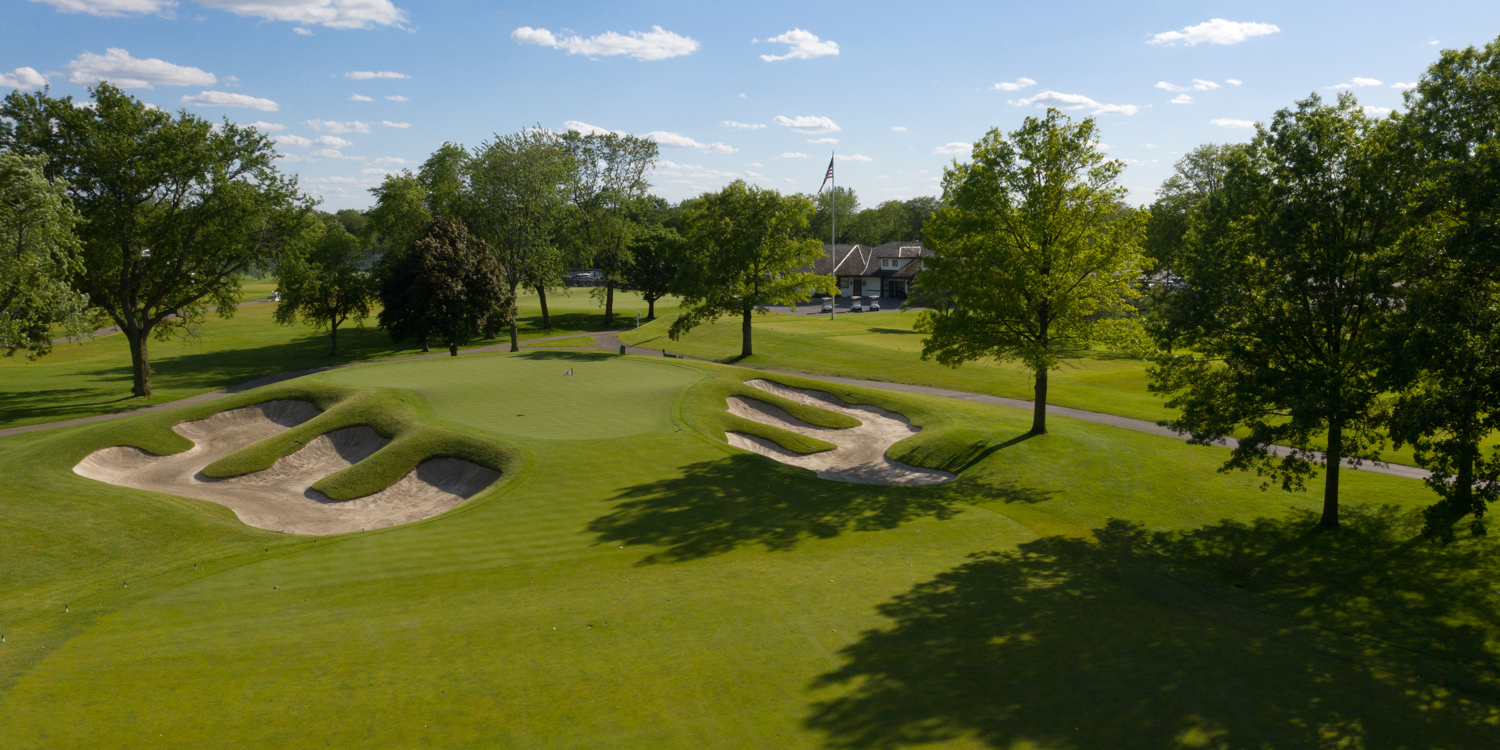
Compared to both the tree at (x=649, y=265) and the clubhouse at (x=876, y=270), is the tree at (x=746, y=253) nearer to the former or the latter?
the tree at (x=649, y=265)

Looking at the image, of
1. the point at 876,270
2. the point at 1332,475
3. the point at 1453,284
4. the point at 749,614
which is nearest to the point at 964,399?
the point at 1332,475

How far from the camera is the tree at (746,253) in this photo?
188 ft

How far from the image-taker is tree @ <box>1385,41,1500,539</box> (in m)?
15.0

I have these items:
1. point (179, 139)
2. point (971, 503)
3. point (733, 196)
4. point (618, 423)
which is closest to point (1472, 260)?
point (971, 503)

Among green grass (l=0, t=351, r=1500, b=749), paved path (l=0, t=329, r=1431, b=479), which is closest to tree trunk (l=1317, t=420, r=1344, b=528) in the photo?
green grass (l=0, t=351, r=1500, b=749)

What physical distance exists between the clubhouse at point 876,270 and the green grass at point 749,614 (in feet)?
297

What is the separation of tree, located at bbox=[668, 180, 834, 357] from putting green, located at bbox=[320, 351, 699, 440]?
13.1 m

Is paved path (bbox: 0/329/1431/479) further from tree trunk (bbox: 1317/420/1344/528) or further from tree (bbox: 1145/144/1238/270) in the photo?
tree (bbox: 1145/144/1238/270)

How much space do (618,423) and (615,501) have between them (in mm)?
7900

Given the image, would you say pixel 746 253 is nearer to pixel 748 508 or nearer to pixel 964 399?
pixel 964 399

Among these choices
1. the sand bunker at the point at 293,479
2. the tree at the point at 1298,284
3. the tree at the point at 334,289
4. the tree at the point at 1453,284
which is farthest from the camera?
the tree at the point at 334,289

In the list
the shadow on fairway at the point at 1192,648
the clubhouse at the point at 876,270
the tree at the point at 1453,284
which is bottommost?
the shadow on fairway at the point at 1192,648

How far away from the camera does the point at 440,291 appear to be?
5344 centimetres

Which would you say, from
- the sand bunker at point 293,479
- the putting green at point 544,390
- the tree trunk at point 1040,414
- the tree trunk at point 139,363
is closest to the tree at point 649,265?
the putting green at point 544,390
